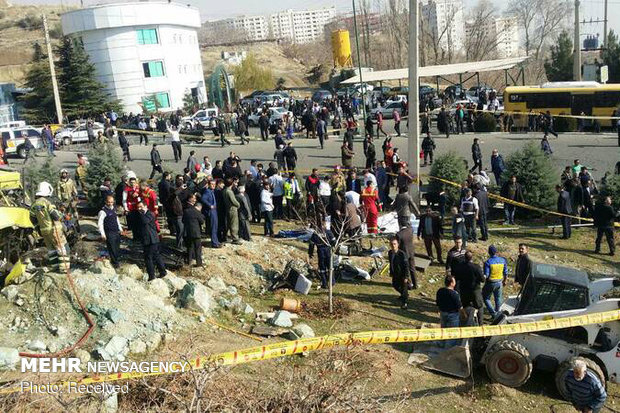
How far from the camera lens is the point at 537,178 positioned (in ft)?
56.2

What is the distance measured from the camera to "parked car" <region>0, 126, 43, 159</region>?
29094 millimetres

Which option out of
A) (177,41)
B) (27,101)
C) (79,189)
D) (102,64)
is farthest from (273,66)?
(79,189)

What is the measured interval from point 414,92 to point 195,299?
29.5ft

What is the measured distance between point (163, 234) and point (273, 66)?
6746 centimetres

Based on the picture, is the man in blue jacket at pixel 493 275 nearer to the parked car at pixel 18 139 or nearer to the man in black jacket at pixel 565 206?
the man in black jacket at pixel 565 206

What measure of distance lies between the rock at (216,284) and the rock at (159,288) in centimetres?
86

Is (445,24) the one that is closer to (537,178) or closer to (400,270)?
(537,178)

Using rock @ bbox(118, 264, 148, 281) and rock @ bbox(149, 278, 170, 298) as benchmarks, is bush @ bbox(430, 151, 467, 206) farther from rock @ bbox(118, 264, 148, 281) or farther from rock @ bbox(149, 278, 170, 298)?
rock @ bbox(118, 264, 148, 281)

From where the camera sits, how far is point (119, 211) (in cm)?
1712

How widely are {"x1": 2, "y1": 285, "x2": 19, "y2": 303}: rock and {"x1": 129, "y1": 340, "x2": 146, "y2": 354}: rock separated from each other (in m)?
2.23

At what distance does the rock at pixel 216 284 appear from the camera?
37.4 feet

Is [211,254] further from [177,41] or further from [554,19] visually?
[554,19]

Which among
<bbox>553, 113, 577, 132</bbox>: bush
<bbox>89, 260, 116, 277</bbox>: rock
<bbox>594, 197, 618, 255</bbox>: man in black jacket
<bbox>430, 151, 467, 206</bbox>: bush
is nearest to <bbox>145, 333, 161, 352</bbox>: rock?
<bbox>89, 260, 116, 277</bbox>: rock

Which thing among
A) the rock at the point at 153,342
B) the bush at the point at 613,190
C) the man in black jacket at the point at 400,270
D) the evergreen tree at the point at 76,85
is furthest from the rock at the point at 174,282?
the evergreen tree at the point at 76,85
